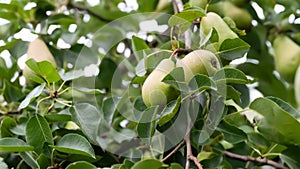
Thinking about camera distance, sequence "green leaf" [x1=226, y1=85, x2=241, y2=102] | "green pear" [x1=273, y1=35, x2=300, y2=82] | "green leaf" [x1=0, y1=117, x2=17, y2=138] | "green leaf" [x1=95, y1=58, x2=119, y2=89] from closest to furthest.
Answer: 1. "green leaf" [x1=226, y1=85, x2=241, y2=102]
2. "green leaf" [x1=0, y1=117, x2=17, y2=138]
3. "green pear" [x1=273, y1=35, x2=300, y2=82]
4. "green leaf" [x1=95, y1=58, x2=119, y2=89]

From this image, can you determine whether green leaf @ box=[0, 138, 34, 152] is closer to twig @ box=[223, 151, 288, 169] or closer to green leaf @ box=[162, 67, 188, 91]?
green leaf @ box=[162, 67, 188, 91]

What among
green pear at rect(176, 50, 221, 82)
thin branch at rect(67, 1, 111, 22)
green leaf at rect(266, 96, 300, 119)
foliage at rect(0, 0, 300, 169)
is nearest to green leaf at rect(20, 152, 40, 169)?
foliage at rect(0, 0, 300, 169)

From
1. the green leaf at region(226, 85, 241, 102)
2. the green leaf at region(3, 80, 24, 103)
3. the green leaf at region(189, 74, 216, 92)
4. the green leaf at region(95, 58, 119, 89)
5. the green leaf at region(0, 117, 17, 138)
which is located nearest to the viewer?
the green leaf at region(189, 74, 216, 92)

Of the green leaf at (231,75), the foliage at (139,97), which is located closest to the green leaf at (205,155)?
the foliage at (139,97)

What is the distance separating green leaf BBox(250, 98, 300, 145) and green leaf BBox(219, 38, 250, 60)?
3.8 inches

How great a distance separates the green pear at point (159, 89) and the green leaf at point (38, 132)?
20 cm

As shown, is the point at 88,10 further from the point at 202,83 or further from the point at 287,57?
the point at 202,83

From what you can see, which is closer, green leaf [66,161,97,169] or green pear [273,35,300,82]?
green leaf [66,161,97,169]

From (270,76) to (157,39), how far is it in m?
0.36

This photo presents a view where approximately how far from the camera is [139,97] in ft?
3.30

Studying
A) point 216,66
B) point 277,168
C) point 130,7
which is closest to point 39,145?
point 216,66

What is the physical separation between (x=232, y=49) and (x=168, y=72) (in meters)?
0.13

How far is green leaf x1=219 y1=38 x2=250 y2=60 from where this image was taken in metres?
0.94

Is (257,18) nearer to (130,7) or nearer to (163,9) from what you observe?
(163,9)
